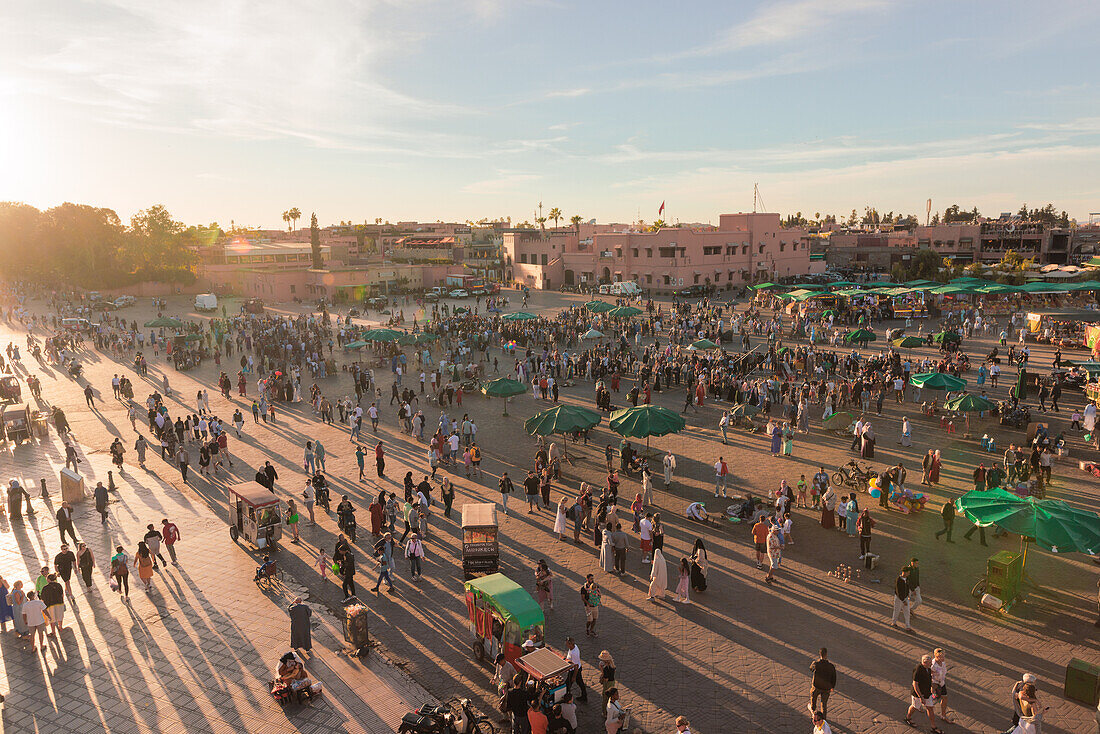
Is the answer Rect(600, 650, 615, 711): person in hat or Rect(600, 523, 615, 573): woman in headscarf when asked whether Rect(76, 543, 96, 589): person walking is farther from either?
Rect(600, 650, 615, 711): person in hat

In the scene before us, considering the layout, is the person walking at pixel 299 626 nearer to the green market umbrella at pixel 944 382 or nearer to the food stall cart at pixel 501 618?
the food stall cart at pixel 501 618

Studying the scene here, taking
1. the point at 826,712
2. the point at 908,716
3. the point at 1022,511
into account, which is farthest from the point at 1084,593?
the point at 826,712

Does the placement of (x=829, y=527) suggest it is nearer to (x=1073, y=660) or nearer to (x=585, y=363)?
(x=1073, y=660)

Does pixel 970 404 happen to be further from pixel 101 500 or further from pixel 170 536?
pixel 101 500

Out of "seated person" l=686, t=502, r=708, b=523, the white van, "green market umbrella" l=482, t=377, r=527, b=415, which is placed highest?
the white van

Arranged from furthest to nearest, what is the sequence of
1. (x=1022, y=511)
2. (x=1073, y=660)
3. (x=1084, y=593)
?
1. (x=1084, y=593)
2. (x=1022, y=511)
3. (x=1073, y=660)

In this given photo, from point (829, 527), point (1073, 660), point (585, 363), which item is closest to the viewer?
point (1073, 660)

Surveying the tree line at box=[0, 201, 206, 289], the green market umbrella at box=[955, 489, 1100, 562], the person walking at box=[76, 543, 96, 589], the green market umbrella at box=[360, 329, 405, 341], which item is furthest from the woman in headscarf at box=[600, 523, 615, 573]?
the tree line at box=[0, 201, 206, 289]
